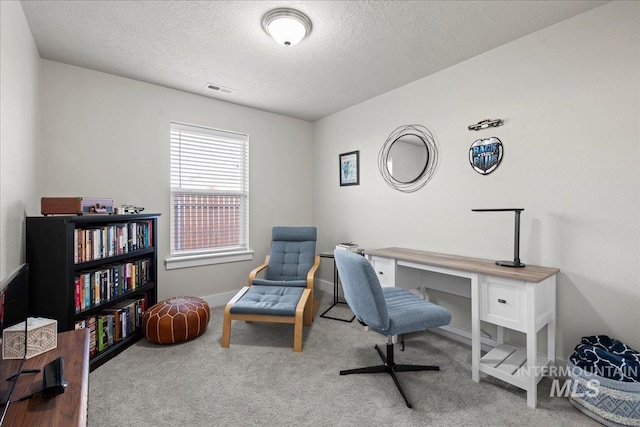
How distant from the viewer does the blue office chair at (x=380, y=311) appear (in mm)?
1789

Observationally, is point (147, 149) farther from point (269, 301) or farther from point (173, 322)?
point (269, 301)

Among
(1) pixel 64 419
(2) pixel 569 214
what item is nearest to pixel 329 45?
(2) pixel 569 214

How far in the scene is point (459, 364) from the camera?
225 centimetres

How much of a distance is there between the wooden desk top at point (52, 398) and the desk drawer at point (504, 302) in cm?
217

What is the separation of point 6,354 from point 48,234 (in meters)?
1.09

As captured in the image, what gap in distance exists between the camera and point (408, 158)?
10.3 ft

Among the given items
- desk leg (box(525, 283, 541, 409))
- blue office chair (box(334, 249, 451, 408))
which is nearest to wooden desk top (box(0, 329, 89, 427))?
blue office chair (box(334, 249, 451, 408))

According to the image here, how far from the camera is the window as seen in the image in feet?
11.0

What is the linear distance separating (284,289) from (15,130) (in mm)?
2317

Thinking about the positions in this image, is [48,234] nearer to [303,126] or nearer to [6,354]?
[6,354]

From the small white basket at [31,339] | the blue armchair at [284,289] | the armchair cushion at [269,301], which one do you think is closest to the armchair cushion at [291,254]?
the blue armchair at [284,289]

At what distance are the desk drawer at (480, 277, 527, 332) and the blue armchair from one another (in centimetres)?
138

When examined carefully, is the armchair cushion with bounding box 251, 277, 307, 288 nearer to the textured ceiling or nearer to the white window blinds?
the white window blinds

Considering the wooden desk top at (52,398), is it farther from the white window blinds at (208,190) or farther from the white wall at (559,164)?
the white wall at (559,164)
